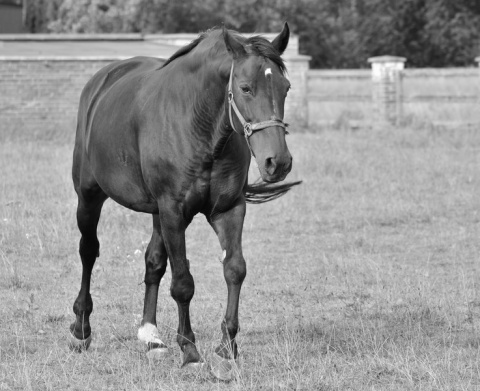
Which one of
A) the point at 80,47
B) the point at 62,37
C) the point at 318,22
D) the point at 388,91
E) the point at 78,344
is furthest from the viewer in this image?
the point at 318,22

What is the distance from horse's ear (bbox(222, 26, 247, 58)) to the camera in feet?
16.0

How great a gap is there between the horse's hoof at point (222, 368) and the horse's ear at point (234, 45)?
1.58 metres

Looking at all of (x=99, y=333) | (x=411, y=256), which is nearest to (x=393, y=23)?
(x=411, y=256)

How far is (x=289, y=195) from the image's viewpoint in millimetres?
12359

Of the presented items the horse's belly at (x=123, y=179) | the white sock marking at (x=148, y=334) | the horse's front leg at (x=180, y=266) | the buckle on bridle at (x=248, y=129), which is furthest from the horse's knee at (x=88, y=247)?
the buckle on bridle at (x=248, y=129)

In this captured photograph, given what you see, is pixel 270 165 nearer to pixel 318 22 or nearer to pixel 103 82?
pixel 103 82

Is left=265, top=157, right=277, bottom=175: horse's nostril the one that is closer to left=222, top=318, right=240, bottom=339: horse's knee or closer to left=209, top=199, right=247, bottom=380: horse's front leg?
left=209, top=199, right=247, bottom=380: horse's front leg

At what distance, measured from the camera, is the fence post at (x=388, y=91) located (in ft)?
83.5

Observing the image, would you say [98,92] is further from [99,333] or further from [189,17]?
[189,17]

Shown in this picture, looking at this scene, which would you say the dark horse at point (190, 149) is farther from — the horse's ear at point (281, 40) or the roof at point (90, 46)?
the roof at point (90, 46)

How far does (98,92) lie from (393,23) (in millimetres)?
37145

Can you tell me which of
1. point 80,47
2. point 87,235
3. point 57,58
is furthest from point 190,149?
point 80,47

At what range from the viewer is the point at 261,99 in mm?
4797

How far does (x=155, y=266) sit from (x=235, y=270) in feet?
3.38
